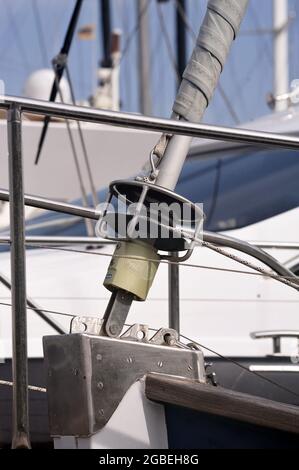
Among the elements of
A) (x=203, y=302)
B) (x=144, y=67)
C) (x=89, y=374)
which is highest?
(x=144, y=67)

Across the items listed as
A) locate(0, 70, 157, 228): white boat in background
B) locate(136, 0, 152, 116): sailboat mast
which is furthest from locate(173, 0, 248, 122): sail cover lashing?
locate(136, 0, 152, 116): sailboat mast

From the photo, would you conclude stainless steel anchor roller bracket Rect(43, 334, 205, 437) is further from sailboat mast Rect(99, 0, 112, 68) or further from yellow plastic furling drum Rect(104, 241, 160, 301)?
sailboat mast Rect(99, 0, 112, 68)

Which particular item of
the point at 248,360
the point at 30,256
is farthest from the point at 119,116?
the point at 30,256

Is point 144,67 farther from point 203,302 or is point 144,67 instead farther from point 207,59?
point 207,59

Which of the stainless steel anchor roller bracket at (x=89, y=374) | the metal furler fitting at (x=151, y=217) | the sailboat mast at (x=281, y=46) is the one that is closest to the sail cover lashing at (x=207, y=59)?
→ the metal furler fitting at (x=151, y=217)

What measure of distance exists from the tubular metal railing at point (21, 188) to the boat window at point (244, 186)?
1.84 meters

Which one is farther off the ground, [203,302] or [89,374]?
[203,302]

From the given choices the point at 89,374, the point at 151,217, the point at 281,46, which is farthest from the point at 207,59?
the point at 281,46

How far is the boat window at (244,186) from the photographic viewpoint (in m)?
5.12

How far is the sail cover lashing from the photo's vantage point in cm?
343

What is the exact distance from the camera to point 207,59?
344 cm

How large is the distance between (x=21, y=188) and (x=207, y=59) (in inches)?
31.3

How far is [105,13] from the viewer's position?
16641mm
